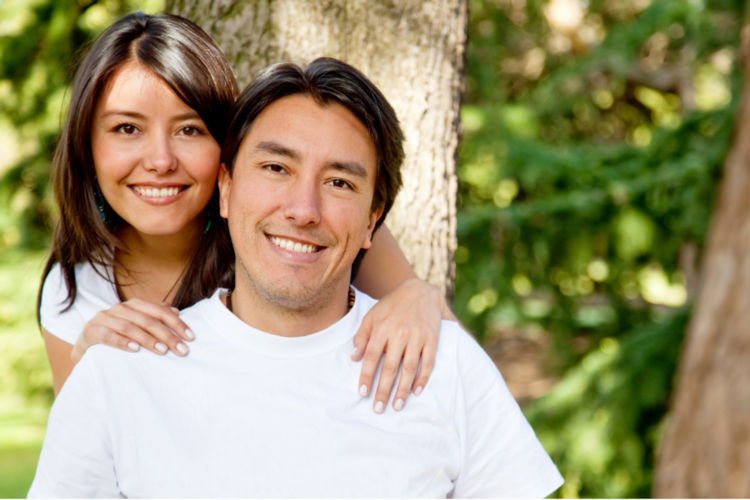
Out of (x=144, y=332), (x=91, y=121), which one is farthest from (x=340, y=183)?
(x=91, y=121)

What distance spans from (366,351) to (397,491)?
32 centimetres

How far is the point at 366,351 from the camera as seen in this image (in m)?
2.03

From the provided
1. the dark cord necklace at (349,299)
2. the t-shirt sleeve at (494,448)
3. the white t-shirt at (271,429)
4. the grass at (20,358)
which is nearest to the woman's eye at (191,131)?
the dark cord necklace at (349,299)

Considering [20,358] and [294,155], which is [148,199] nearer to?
[294,155]

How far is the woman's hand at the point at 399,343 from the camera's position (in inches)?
77.9

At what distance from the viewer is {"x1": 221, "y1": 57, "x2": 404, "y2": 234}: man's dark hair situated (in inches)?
79.5

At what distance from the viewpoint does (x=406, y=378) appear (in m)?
1.99

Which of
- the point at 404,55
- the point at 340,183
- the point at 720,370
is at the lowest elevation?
the point at 720,370

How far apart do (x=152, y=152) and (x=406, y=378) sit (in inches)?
34.5

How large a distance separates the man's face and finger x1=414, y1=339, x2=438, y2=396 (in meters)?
0.27

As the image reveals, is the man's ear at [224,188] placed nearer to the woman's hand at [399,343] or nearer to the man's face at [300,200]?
the man's face at [300,200]

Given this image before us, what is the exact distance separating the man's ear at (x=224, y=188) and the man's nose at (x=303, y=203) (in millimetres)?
247

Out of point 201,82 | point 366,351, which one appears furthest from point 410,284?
point 201,82

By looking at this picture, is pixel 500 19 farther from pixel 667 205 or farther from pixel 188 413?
pixel 188 413
